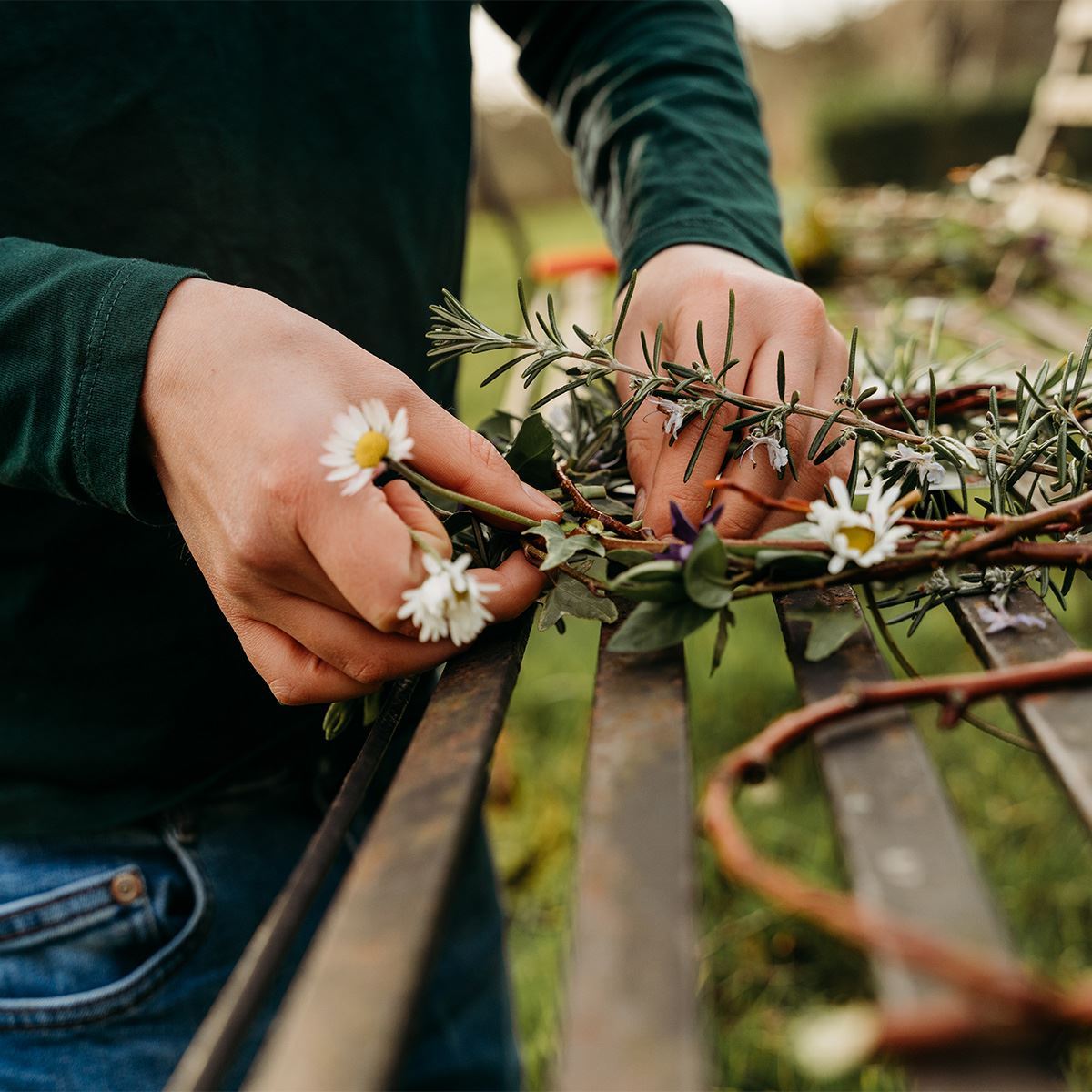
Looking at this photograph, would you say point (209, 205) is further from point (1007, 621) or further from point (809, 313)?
point (1007, 621)

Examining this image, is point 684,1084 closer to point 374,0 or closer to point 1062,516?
point 1062,516

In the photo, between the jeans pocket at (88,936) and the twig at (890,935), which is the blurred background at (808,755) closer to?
the twig at (890,935)

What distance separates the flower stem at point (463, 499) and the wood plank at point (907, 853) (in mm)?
284

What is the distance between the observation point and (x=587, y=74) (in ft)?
5.24

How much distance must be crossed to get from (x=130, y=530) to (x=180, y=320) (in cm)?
51

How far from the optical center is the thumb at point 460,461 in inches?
30.6

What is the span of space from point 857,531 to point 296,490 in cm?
45

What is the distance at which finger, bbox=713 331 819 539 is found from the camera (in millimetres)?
871

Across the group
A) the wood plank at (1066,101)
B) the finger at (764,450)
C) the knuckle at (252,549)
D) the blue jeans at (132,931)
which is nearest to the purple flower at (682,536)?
the finger at (764,450)

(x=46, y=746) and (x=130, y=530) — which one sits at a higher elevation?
(x=130, y=530)

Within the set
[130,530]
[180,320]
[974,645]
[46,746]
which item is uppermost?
[180,320]

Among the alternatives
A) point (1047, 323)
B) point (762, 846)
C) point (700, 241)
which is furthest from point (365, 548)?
point (1047, 323)

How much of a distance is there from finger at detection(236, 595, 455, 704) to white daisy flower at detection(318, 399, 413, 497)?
0.14 metres

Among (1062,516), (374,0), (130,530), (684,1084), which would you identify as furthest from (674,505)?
(374,0)
